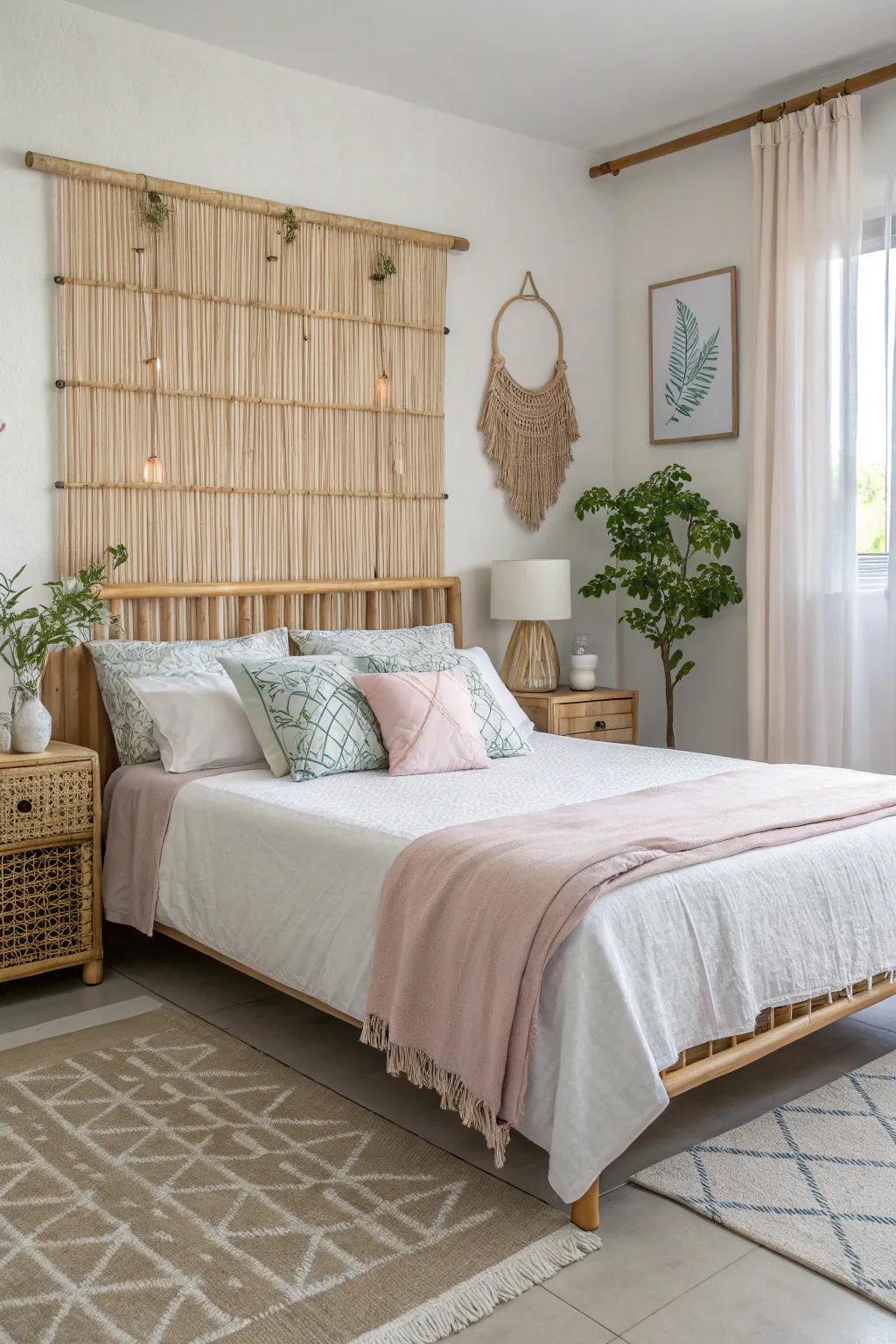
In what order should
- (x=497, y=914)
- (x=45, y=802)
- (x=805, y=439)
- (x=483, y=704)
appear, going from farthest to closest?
(x=805, y=439) → (x=483, y=704) → (x=45, y=802) → (x=497, y=914)

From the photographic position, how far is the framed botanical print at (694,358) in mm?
4645

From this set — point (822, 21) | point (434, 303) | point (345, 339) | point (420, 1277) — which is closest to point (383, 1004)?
point (420, 1277)

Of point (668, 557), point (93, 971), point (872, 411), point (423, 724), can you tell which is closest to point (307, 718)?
point (423, 724)

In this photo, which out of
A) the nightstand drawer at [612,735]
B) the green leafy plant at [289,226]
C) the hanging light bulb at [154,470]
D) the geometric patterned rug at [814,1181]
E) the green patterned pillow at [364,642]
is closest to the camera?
the geometric patterned rug at [814,1181]

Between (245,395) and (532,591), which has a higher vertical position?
(245,395)

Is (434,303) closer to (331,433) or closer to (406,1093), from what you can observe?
(331,433)

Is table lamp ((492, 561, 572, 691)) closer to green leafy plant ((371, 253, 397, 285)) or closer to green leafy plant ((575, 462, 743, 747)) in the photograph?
green leafy plant ((575, 462, 743, 747))

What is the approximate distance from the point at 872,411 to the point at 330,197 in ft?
6.71

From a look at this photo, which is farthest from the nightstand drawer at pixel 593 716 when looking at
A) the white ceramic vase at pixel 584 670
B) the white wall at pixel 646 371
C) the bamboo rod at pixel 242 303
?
the bamboo rod at pixel 242 303

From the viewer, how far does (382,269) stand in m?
4.31

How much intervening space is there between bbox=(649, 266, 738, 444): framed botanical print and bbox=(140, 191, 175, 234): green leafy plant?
213cm

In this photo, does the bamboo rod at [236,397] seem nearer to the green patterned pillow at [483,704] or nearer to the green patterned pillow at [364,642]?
the green patterned pillow at [364,642]

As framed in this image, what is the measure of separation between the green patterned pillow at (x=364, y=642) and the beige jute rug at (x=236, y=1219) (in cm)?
153

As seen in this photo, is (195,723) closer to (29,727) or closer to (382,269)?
(29,727)
